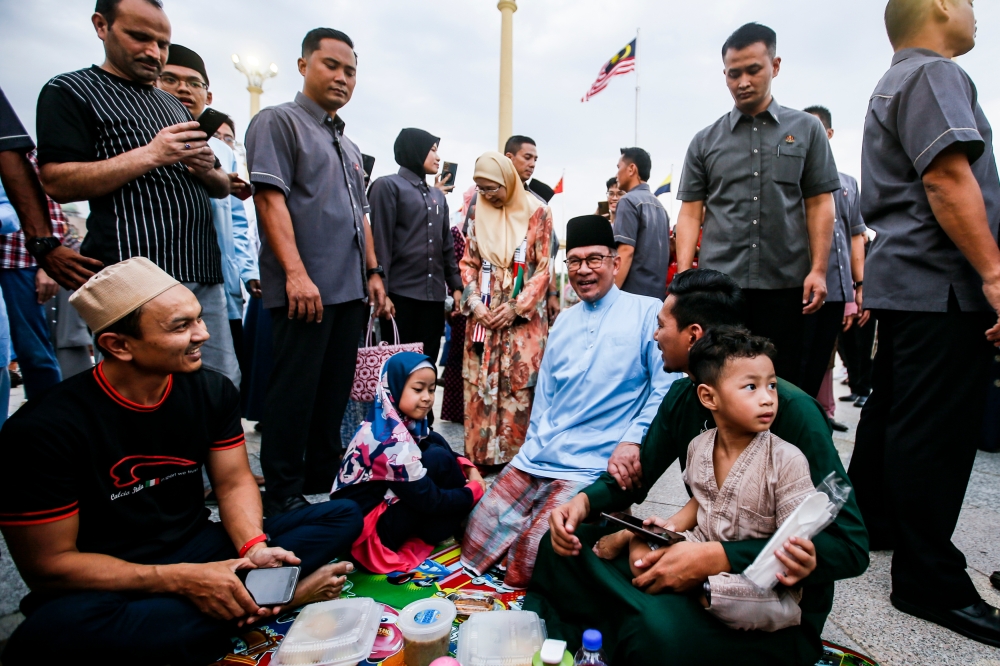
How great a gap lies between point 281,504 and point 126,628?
42.8 inches

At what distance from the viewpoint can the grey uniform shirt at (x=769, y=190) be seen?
2527 millimetres

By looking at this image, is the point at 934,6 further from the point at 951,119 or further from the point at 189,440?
the point at 189,440

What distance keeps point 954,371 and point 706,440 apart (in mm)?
920

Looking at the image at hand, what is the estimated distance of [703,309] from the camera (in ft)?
5.98

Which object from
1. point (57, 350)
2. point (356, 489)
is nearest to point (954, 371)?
point (356, 489)

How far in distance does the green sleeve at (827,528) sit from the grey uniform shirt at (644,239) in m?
2.52

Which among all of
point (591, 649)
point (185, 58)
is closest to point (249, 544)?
point (591, 649)

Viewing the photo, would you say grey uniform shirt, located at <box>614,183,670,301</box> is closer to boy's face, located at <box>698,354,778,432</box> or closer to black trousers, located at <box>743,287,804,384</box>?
black trousers, located at <box>743,287,804,384</box>

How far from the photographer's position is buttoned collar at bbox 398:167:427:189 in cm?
395

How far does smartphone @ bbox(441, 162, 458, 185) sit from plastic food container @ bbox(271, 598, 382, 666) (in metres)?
4.77

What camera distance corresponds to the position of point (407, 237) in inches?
152

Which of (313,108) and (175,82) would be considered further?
(175,82)

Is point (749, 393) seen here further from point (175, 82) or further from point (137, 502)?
point (175, 82)

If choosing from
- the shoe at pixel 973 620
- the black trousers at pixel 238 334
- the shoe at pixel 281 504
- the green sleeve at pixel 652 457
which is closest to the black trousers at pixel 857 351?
the shoe at pixel 973 620
